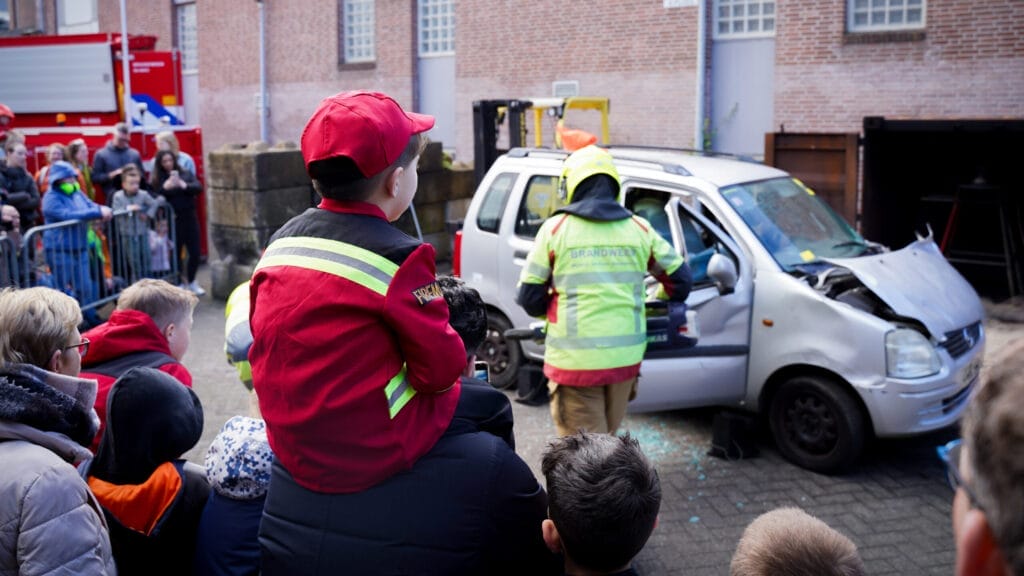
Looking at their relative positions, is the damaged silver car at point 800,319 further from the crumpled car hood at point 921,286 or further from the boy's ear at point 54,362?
the boy's ear at point 54,362

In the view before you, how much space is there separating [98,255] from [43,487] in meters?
8.35

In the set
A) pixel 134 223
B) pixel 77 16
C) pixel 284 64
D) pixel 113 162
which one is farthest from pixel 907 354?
pixel 77 16

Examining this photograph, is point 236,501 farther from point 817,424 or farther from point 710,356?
point 817,424

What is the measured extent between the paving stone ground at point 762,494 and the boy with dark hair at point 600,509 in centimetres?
306

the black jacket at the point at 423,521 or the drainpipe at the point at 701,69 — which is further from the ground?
the drainpipe at the point at 701,69

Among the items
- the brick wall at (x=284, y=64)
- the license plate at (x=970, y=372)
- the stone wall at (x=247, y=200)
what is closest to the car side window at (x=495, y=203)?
the license plate at (x=970, y=372)

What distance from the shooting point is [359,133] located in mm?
2188

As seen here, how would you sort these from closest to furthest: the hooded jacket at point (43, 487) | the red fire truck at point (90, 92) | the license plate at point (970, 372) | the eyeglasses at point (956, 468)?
the eyeglasses at point (956, 468) < the hooded jacket at point (43, 487) < the license plate at point (970, 372) < the red fire truck at point (90, 92)

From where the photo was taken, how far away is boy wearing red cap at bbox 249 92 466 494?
2078 millimetres

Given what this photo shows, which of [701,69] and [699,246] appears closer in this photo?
[699,246]

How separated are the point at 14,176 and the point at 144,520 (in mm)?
8577

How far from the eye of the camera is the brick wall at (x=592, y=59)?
63.7 ft

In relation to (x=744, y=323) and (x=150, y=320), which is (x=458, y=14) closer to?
(x=744, y=323)

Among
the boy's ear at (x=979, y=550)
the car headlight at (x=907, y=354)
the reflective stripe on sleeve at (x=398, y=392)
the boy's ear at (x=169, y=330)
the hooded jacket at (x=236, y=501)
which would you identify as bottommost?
the car headlight at (x=907, y=354)
